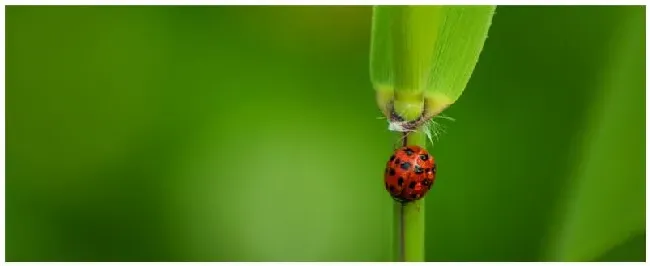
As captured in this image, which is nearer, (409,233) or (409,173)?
(409,233)

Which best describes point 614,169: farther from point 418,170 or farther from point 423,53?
point 423,53

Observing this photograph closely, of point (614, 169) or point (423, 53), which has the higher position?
point (423, 53)

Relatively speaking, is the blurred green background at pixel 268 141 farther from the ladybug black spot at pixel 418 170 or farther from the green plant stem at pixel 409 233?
the green plant stem at pixel 409 233

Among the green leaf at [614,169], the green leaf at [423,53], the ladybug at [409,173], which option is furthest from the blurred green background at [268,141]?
the green leaf at [423,53]

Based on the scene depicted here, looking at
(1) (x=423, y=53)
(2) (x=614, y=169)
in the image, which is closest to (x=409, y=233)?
(1) (x=423, y=53)

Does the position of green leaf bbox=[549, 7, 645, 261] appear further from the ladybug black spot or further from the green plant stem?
the green plant stem

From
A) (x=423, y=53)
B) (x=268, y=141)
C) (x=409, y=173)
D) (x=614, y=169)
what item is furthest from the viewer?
(x=268, y=141)

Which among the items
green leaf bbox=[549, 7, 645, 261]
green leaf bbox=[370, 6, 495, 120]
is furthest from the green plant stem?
green leaf bbox=[549, 7, 645, 261]
